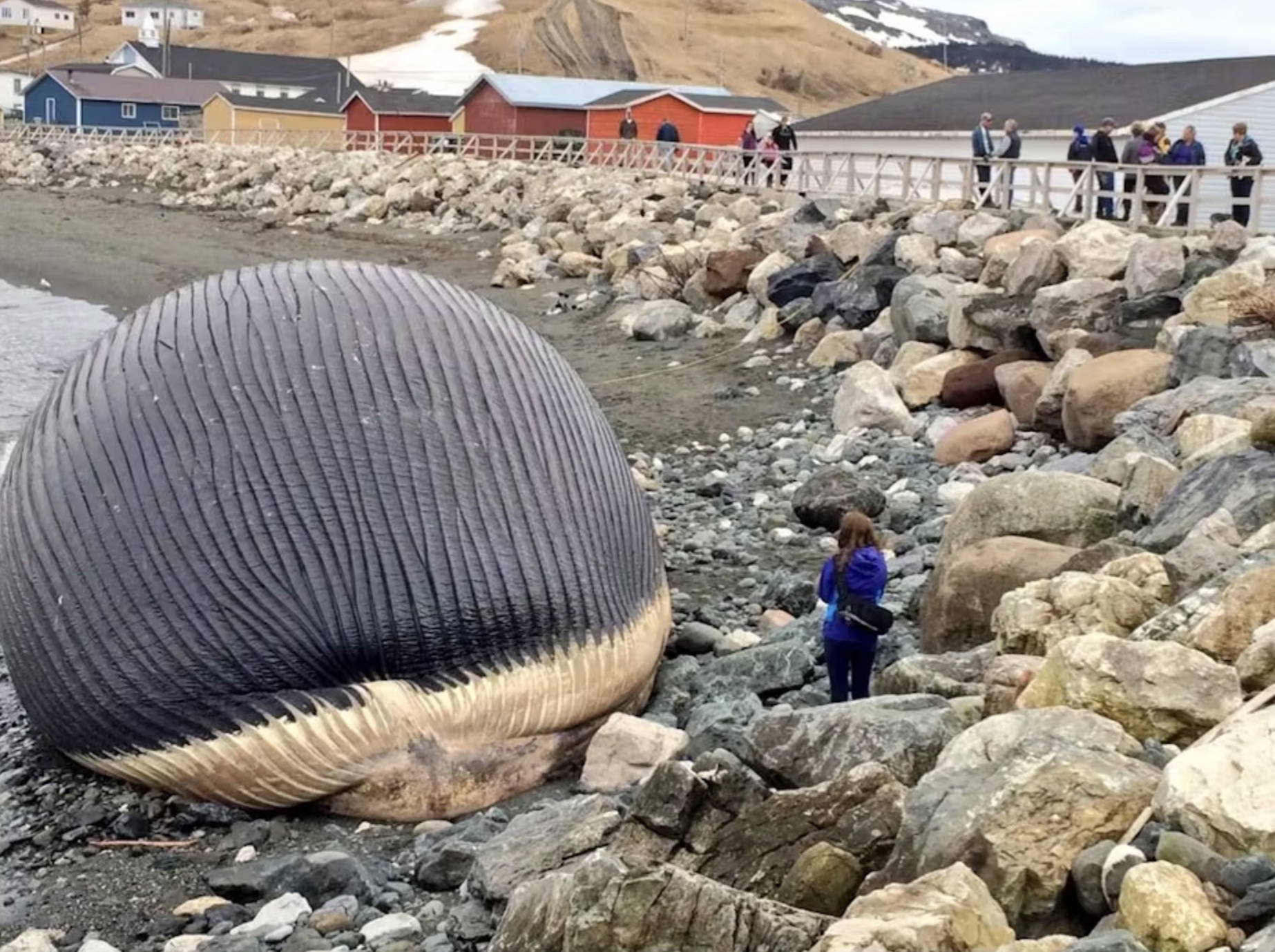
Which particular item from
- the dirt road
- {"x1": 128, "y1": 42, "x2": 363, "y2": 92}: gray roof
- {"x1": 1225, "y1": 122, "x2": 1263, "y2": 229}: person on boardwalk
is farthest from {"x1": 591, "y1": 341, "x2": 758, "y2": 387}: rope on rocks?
{"x1": 128, "y1": 42, "x2": 363, "y2": 92}: gray roof

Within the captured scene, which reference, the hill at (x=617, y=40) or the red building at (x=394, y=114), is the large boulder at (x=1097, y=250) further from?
the hill at (x=617, y=40)

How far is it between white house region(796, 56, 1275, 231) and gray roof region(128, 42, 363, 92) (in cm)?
5281

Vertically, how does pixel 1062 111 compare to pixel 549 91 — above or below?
below

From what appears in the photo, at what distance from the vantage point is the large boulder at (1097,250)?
15.9 m

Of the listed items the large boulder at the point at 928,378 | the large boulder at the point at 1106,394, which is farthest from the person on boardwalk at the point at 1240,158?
the large boulder at the point at 1106,394

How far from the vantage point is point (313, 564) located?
22.1ft

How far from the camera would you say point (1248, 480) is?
8320mm

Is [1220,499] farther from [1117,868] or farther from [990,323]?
[990,323]

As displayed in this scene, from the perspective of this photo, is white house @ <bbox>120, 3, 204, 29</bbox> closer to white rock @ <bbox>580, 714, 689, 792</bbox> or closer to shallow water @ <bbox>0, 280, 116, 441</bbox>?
shallow water @ <bbox>0, 280, 116, 441</bbox>

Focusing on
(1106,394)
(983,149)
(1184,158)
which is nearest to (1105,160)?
(1184,158)

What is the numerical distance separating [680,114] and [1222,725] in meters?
49.4

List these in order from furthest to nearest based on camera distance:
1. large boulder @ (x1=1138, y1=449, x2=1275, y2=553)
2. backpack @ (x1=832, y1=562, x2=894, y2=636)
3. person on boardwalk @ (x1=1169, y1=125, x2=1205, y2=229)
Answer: person on boardwalk @ (x1=1169, y1=125, x2=1205, y2=229), large boulder @ (x1=1138, y1=449, x2=1275, y2=553), backpack @ (x1=832, y1=562, x2=894, y2=636)

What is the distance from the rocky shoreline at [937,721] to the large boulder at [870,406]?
Result: 0.03m

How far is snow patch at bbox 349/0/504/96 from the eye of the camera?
309ft
